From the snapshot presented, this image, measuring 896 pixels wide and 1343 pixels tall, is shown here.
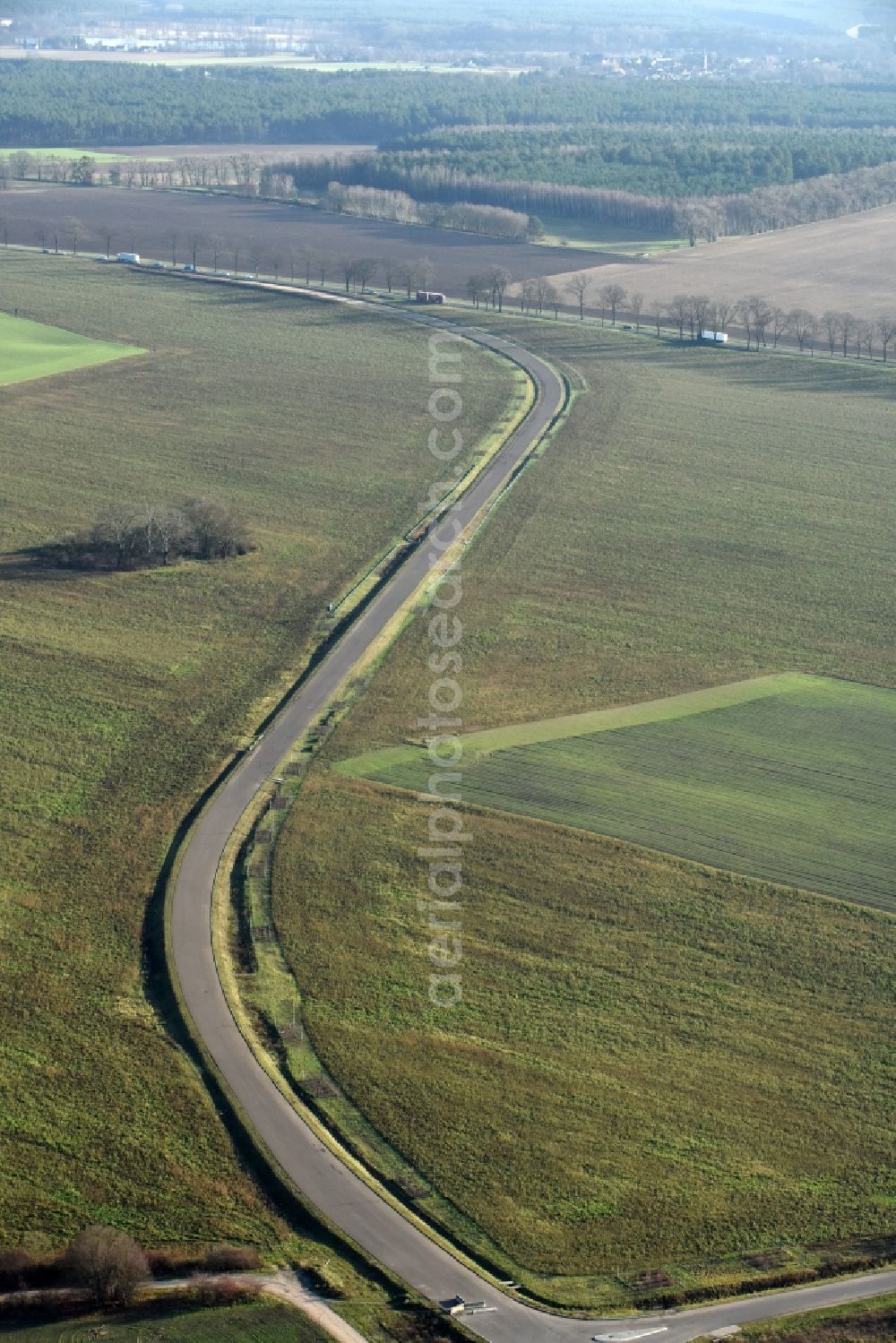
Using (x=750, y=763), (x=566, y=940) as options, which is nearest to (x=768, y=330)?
(x=750, y=763)

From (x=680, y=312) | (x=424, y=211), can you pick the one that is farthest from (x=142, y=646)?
(x=424, y=211)

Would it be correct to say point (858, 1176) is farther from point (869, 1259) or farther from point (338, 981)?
point (338, 981)

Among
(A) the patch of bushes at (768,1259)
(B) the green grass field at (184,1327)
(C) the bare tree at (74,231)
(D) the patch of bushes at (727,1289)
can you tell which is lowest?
(B) the green grass field at (184,1327)

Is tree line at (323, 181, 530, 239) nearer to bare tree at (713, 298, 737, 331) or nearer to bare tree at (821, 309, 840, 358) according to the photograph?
bare tree at (713, 298, 737, 331)

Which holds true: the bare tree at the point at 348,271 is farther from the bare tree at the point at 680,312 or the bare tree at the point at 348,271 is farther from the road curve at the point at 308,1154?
the road curve at the point at 308,1154

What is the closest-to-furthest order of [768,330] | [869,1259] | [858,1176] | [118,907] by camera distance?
[869,1259] < [858,1176] < [118,907] < [768,330]

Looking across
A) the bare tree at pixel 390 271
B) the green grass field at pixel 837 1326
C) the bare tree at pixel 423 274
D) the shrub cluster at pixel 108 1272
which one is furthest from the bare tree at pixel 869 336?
the shrub cluster at pixel 108 1272
